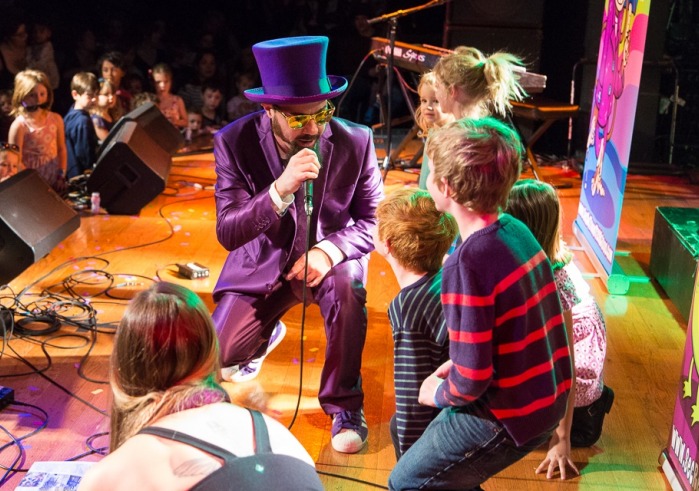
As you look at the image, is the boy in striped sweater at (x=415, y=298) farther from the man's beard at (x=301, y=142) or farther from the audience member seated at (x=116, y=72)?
the audience member seated at (x=116, y=72)

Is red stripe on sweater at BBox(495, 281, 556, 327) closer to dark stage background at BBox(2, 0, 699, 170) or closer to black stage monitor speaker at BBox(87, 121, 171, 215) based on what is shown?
black stage monitor speaker at BBox(87, 121, 171, 215)

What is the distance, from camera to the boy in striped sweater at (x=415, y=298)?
221 centimetres

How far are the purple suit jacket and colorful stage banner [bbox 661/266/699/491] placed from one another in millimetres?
1166

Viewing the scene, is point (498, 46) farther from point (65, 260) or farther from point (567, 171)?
point (65, 260)

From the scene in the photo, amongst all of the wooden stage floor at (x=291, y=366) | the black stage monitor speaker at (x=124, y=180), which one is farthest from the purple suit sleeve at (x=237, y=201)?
the black stage monitor speaker at (x=124, y=180)

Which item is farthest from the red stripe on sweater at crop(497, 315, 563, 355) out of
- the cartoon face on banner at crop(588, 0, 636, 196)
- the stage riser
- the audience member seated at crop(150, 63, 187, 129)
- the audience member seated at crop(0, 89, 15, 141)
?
the audience member seated at crop(150, 63, 187, 129)

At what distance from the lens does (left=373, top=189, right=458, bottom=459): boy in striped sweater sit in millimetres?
2209

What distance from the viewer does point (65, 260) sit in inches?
188

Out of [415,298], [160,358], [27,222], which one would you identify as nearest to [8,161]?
[27,222]

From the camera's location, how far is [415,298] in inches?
87.2

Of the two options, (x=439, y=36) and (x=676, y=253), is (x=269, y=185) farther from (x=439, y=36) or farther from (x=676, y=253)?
(x=439, y=36)

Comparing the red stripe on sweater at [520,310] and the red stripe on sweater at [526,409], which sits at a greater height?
the red stripe on sweater at [520,310]

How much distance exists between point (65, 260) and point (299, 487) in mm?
3614

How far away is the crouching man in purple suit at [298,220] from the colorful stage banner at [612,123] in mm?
1577
